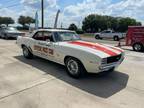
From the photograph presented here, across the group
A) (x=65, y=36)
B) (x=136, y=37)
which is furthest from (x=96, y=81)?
(x=136, y=37)

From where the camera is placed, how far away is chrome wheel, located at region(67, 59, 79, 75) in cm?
547

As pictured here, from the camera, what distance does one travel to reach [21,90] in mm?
4605

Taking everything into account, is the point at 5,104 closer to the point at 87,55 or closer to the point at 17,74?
the point at 17,74

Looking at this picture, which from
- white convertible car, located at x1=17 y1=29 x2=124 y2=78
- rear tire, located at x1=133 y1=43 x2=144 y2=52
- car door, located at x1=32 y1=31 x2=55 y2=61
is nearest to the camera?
white convertible car, located at x1=17 y1=29 x2=124 y2=78

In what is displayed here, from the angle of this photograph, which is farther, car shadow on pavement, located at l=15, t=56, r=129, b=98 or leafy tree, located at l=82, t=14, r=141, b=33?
leafy tree, located at l=82, t=14, r=141, b=33

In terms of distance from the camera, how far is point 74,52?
17.7 feet

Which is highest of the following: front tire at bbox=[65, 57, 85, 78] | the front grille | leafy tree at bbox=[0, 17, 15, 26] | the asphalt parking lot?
leafy tree at bbox=[0, 17, 15, 26]

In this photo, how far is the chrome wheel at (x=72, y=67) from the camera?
5465 millimetres

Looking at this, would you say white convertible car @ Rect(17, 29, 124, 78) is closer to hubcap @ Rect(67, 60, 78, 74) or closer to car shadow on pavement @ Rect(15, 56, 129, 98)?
hubcap @ Rect(67, 60, 78, 74)

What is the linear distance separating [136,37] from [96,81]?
30.9ft

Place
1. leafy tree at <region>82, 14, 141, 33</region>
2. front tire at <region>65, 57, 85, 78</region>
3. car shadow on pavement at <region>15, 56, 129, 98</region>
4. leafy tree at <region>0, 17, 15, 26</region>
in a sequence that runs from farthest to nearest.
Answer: leafy tree at <region>82, 14, 141, 33</region>
leafy tree at <region>0, 17, 15, 26</region>
front tire at <region>65, 57, 85, 78</region>
car shadow on pavement at <region>15, 56, 129, 98</region>

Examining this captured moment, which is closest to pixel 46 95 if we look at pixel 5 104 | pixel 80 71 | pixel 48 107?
pixel 48 107

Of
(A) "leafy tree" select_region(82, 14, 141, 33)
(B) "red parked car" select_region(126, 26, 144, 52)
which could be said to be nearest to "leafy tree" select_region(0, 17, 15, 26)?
(A) "leafy tree" select_region(82, 14, 141, 33)

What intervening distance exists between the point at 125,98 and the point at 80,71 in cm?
161
